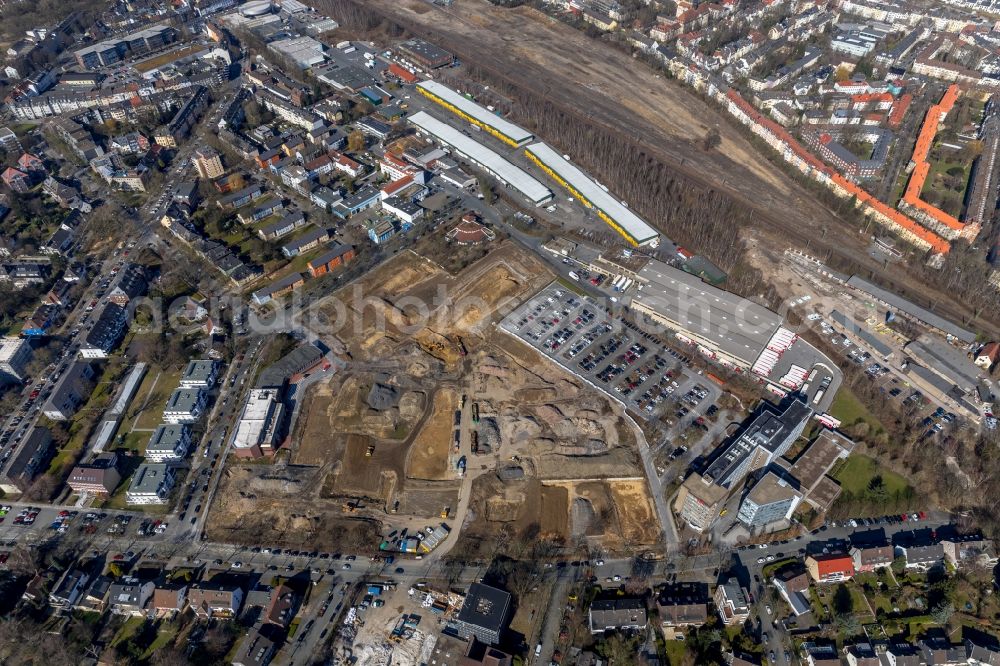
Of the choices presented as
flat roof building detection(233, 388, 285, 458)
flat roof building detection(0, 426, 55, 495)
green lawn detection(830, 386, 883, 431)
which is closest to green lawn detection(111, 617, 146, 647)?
flat roof building detection(233, 388, 285, 458)

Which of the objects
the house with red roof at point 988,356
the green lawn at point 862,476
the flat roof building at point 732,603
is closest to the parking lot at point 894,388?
the green lawn at point 862,476

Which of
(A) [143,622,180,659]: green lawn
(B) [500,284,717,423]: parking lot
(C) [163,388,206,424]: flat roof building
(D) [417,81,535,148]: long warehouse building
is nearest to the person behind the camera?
(A) [143,622,180,659]: green lawn

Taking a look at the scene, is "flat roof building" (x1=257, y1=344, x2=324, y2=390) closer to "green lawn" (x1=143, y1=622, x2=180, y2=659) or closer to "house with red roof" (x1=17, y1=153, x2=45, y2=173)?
"green lawn" (x1=143, y1=622, x2=180, y2=659)

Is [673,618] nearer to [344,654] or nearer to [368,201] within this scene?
[344,654]

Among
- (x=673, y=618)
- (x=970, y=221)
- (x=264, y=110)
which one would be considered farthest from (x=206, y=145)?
(x=970, y=221)

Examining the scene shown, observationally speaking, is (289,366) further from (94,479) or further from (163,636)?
(163,636)

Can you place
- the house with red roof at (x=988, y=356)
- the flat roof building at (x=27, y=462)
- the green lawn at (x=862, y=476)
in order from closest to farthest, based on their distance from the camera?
1. the green lawn at (x=862, y=476)
2. the flat roof building at (x=27, y=462)
3. the house with red roof at (x=988, y=356)

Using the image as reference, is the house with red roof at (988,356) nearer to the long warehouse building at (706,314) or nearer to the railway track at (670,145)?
the railway track at (670,145)
